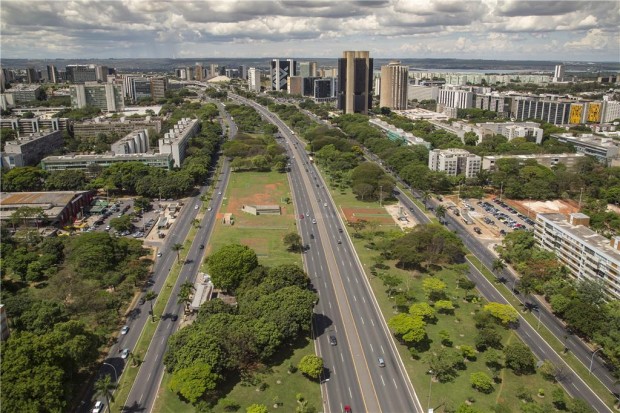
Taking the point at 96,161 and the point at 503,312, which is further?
the point at 96,161

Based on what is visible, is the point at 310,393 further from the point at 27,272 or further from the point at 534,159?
the point at 534,159

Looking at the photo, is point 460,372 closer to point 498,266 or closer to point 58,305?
point 498,266

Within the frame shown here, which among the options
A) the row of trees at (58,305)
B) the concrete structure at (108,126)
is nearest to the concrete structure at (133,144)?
the concrete structure at (108,126)

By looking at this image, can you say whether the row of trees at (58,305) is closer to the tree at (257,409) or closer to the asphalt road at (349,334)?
the tree at (257,409)

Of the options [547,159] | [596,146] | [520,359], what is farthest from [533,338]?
[596,146]

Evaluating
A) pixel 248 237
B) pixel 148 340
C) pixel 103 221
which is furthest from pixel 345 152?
pixel 148 340

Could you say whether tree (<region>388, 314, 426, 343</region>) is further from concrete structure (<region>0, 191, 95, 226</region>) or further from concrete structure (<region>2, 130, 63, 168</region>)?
concrete structure (<region>2, 130, 63, 168</region>)

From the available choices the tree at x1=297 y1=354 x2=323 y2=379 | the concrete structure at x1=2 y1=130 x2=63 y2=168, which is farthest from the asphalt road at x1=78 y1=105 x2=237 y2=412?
the concrete structure at x1=2 y1=130 x2=63 y2=168
